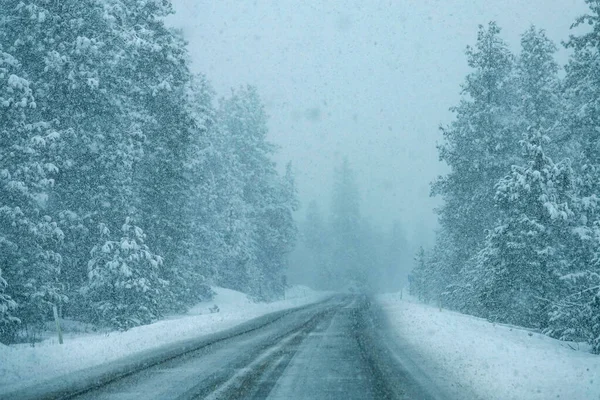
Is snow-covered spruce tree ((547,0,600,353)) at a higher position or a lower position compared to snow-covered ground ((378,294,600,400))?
higher

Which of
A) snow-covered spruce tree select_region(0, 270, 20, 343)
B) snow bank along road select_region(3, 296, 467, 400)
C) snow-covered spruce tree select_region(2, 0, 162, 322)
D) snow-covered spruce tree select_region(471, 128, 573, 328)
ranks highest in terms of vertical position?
snow-covered spruce tree select_region(2, 0, 162, 322)

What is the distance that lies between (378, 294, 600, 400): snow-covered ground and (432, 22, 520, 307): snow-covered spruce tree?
12.6 meters

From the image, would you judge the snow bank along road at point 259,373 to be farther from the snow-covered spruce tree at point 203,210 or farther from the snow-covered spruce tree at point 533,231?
the snow-covered spruce tree at point 203,210

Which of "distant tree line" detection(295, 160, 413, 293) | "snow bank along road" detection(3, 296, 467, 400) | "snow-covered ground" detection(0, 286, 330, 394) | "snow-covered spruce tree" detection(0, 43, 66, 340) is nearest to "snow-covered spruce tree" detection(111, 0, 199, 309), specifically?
"snow-covered ground" detection(0, 286, 330, 394)

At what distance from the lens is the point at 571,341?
55.8 feet

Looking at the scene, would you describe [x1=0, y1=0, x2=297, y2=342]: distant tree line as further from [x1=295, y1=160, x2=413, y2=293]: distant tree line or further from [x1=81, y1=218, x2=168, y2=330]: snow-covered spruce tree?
[x1=295, y1=160, x2=413, y2=293]: distant tree line

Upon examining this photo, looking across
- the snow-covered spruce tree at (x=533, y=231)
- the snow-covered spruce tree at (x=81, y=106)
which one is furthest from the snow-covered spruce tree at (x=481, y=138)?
the snow-covered spruce tree at (x=81, y=106)

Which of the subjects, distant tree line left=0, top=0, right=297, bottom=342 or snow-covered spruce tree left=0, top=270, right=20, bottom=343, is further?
distant tree line left=0, top=0, right=297, bottom=342

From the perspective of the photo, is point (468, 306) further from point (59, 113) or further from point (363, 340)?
point (59, 113)

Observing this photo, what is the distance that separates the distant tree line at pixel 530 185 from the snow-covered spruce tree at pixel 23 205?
52.9ft

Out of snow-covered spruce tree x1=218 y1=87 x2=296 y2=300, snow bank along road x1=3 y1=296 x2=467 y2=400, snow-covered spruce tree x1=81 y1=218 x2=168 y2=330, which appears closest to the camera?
snow bank along road x1=3 y1=296 x2=467 y2=400

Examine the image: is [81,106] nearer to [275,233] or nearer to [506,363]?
[506,363]

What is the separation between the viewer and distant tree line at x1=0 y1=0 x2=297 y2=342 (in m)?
16.6

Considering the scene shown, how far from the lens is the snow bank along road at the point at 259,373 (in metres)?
8.55
